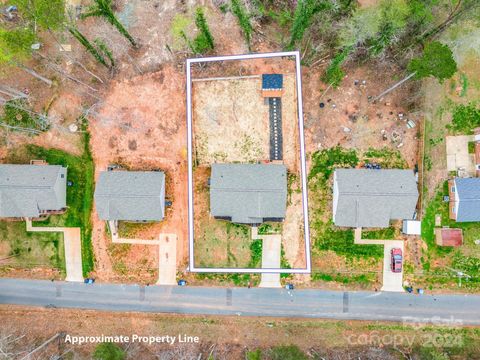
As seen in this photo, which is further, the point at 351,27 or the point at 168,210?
the point at 168,210

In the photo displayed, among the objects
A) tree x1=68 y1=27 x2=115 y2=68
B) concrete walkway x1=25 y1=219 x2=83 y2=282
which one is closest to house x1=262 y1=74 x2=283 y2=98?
tree x1=68 y1=27 x2=115 y2=68

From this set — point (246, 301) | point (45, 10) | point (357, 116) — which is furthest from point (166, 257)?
point (45, 10)

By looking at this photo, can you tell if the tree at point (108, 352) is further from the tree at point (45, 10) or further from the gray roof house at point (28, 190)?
the tree at point (45, 10)

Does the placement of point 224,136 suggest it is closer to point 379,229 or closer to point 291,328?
point 379,229

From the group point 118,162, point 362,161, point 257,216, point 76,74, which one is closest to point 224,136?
point 257,216

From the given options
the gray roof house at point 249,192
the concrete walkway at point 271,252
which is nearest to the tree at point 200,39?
the gray roof house at point 249,192

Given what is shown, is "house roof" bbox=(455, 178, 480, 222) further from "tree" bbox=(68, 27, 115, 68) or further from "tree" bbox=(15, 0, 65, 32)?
"tree" bbox=(15, 0, 65, 32)
